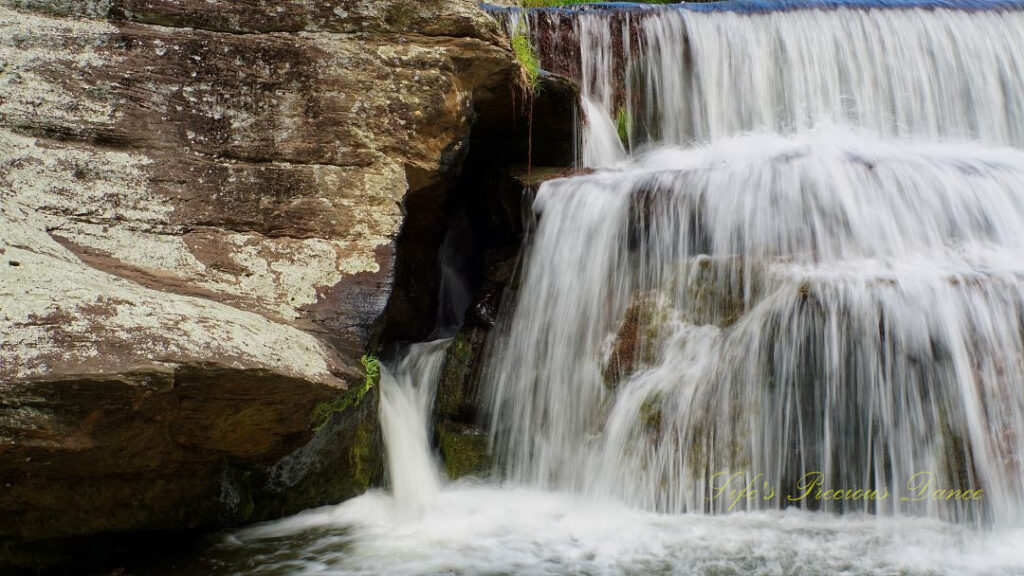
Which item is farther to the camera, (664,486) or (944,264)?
(944,264)

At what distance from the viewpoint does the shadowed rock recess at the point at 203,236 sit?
3.05m

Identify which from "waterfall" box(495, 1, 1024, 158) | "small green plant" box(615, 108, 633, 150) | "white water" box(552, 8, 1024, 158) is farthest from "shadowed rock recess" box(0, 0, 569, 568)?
"white water" box(552, 8, 1024, 158)

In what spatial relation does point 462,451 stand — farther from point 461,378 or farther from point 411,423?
point 461,378

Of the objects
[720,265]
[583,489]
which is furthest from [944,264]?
[583,489]

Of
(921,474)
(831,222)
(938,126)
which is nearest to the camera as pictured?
(921,474)

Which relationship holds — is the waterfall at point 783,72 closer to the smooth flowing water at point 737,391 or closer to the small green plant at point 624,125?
the small green plant at point 624,125

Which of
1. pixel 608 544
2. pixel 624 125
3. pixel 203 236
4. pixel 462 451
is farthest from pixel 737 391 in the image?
pixel 624 125

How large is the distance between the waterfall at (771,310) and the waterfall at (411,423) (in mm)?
530

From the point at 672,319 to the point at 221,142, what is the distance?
3.09 meters

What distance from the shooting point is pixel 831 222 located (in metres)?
5.29

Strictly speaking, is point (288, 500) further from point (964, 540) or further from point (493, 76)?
point (964, 540)

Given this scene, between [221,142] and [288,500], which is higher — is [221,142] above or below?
above

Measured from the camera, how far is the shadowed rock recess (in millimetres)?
3051

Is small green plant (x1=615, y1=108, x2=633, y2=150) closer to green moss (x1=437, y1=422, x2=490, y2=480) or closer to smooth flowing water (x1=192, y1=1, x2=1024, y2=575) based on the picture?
smooth flowing water (x1=192, y1=1, x2=1024, y2=575)
